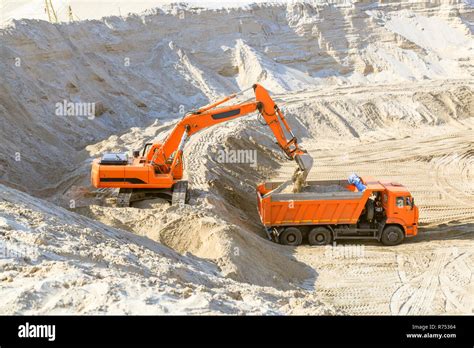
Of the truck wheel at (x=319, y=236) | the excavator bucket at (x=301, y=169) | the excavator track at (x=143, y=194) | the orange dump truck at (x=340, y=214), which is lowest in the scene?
the truck wheel at (x=319, y=236)

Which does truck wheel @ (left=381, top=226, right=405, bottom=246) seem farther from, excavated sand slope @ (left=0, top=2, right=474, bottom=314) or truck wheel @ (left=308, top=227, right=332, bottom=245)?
truck wheel @ (left=308, top=227, right=332, bottom=245)

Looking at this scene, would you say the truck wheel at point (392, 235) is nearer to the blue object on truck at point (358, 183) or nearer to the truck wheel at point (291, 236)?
the blue object on truck at point (358, 183)

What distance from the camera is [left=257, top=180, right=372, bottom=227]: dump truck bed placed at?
12.8 meters

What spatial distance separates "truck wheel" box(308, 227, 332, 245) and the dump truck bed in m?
0.18

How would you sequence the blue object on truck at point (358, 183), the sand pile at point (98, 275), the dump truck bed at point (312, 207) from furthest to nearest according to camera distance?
the blue object on truck at point (358, 183) → the dump truck bed at point (312, 207) → the sand pile at point (98, 275)

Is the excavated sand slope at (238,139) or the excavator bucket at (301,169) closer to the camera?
the excavated sand slope at (238,139)

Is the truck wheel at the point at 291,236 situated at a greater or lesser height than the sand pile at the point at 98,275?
greater

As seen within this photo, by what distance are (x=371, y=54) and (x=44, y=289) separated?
88.9ft

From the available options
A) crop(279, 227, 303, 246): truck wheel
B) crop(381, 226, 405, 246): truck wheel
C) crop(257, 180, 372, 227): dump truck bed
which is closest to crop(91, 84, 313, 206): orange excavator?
crop(257, 180, 372, 227): dump truck bed

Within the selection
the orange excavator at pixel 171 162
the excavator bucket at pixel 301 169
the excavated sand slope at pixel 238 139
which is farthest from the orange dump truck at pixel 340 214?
the orange excavator at pixel 171 162

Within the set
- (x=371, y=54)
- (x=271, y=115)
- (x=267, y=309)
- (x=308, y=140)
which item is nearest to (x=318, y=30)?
(x=371, y=54)

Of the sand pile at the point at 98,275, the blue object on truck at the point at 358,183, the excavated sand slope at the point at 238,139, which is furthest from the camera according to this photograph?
the blue object on truck at the point at 358,183

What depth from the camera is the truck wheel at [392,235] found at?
13133 mm

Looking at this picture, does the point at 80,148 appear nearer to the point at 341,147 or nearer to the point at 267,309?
the point at 341,147
